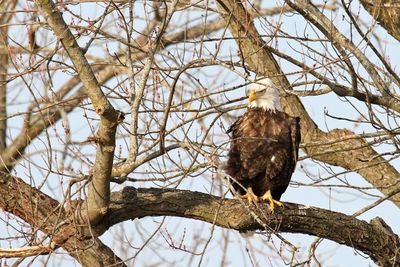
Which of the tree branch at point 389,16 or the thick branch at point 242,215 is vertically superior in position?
the tree branch at point 389,16

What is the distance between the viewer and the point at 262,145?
252 inches

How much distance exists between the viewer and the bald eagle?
6398mm

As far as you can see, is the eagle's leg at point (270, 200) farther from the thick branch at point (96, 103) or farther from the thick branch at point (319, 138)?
the thick branch at point (96, 103)

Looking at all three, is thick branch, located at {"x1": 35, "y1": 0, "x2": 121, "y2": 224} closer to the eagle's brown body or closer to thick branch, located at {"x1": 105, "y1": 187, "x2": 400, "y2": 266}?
thick branch, located at {"x1": 105, "y1": 187, "x2": 400, "y2": 266}

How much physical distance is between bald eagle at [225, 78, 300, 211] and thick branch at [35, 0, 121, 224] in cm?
160

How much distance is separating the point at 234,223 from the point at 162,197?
446 mm

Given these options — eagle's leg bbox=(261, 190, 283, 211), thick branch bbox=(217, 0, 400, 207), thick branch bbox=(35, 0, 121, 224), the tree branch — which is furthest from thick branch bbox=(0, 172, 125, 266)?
the tree branch

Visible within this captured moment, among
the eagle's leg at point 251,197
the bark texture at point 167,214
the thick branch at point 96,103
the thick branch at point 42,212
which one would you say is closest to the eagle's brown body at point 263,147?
the eagle's leg at point 251,197

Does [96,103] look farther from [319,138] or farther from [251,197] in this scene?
[319,138]

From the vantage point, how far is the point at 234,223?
533 cm

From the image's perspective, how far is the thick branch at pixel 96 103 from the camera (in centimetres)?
452

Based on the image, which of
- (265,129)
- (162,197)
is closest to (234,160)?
Answer: (265,129)

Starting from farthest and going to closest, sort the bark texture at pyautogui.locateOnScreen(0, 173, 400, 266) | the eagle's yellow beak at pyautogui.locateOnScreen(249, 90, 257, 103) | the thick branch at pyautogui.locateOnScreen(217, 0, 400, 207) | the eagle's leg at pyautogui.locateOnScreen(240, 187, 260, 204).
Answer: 1. the thick branch at pyautogui.locateOnScreen(217, 0, 400, 207)
2. the eagle's yellow beak at pyautogui.locateOnScreen(249, 90, 257, 103)
3. the bark texture at pyautogui.locateOnScreen(0, 173, 400, 266)
4. the eagle's leg at pyautogui.locateOnScreen(240, 187, 260, 204)

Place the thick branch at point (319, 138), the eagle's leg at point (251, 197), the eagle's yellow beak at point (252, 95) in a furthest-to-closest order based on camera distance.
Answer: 1. the thick branch at point (319, 138)
2. the eagle's yellow beak at point (252, 95)
3. the eagle's leg at point (251, 197)
